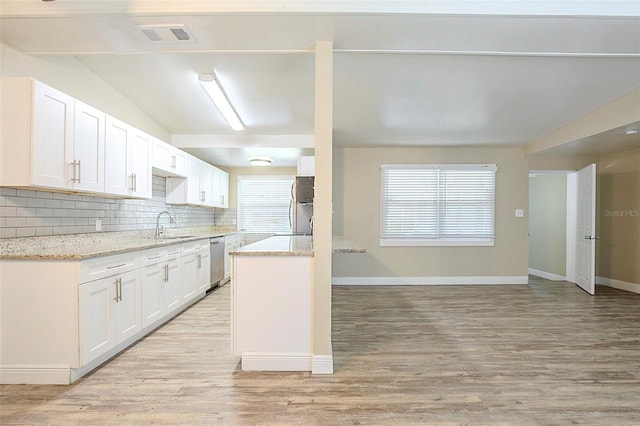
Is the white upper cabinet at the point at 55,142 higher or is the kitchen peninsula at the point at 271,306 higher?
the white upper cabinet at the point at 55,142

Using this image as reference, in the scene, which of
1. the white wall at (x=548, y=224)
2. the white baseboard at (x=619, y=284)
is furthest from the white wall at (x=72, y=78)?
the white baseboard at (x=619, y=284)

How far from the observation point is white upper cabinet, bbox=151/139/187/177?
12.9ft

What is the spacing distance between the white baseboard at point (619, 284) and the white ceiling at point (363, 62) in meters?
2.90

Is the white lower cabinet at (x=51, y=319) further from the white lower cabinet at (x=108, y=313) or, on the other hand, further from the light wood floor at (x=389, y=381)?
the light wood floor at (x=389, y=381)

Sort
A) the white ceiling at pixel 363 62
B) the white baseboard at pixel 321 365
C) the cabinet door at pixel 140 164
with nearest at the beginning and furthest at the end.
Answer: the white ceiling at pixel 363 62, the white baseboard at pixel 321 365, the cabinet door at pixel 140 164

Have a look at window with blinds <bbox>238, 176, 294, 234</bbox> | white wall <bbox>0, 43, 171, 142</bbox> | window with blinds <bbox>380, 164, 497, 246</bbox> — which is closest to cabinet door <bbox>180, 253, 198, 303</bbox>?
white wall <bbox>0, 43, 171, 142</bbox>

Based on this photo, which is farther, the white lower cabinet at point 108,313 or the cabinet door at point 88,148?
the cabinet door at point 88,148

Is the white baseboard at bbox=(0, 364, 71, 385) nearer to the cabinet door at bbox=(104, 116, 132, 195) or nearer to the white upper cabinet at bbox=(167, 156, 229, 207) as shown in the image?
the cabinet door at bbox=(104, 116, 132, 195)

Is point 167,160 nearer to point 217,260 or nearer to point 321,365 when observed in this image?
point 217,260

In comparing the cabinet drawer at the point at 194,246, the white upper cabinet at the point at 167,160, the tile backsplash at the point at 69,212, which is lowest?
the cabinet drawer at the point at 194,246

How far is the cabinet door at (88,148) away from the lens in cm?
263

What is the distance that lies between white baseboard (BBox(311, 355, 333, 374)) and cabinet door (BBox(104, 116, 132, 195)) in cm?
245

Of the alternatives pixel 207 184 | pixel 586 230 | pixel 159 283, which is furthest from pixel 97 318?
pixel 586 230

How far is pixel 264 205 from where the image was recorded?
683cm
